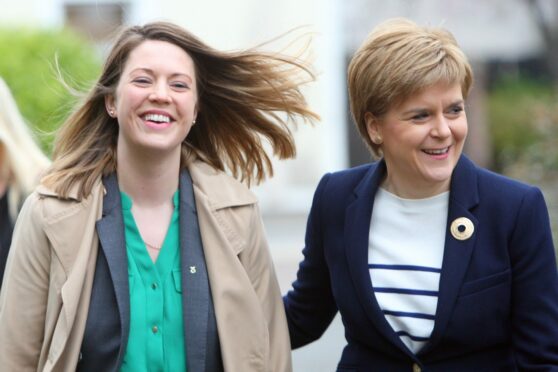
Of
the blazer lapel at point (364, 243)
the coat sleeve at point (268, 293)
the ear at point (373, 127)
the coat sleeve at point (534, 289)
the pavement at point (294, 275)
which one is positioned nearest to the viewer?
the coat sleeve at point (534, 289)

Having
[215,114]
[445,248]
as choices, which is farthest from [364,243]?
[215,114]

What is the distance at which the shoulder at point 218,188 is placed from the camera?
4.18 metres

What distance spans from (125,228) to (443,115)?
1112 millimetres

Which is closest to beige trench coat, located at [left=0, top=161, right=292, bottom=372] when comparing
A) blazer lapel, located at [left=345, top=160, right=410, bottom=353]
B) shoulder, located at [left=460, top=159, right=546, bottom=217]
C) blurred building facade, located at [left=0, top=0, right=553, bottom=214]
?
blazer lapel, located at [left=345, top=160, right=410, bottom=353]

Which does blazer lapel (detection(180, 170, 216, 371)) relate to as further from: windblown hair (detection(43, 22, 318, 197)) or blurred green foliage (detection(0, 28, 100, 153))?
blurred green foliage (detection(0, 28, 100, 153))

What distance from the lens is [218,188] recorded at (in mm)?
4234

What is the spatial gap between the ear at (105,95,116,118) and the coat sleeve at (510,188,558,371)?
1.42 m

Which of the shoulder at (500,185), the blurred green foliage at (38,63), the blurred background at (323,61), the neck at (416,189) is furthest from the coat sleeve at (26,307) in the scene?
the blurred green foliage at (38,63)

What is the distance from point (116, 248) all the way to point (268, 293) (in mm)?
558

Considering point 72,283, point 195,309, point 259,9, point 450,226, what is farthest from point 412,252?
point 259,9

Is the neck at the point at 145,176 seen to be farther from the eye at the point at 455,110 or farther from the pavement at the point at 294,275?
the pavement at the point at 294,275

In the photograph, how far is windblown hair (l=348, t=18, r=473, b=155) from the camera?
3812 mm

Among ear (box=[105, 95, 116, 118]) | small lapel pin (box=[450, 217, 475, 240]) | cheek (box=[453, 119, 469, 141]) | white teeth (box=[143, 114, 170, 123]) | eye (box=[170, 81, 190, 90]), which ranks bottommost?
small lapel pin (box=[450, 217, 475, 240])

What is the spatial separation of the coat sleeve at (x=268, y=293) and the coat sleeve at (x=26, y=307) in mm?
668
